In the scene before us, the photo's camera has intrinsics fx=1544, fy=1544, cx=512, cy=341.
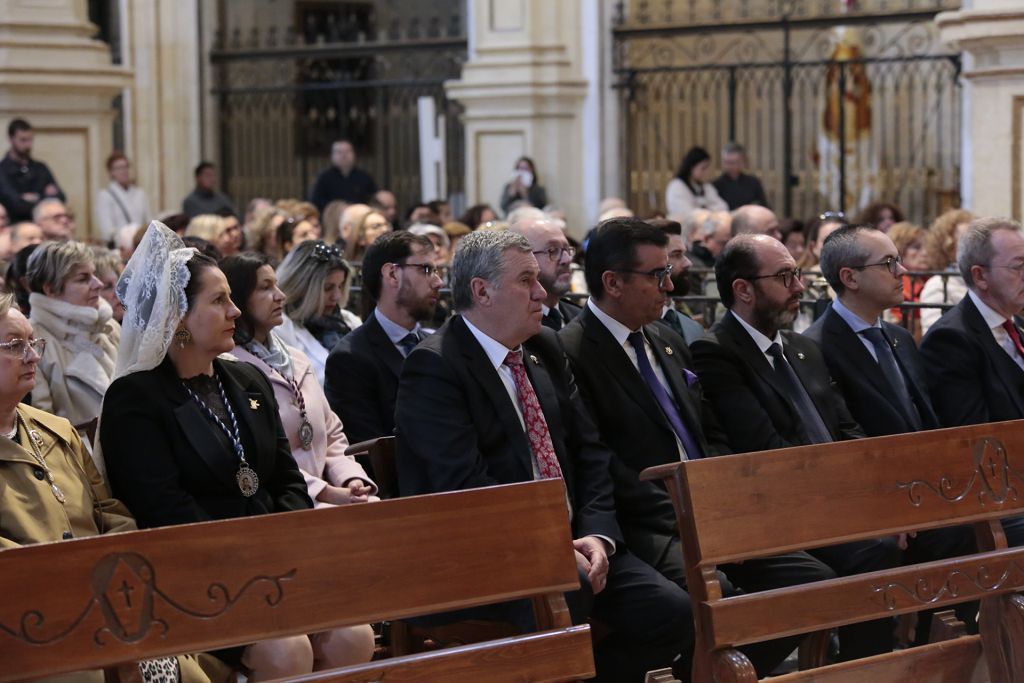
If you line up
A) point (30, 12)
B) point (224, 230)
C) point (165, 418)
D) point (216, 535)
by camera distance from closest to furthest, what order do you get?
point (216, 535) < point (165, 418) < point (224, 230) < point (30, 12)

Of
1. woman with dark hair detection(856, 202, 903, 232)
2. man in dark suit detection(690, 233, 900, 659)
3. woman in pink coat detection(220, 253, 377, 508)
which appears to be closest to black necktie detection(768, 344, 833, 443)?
man in dark suit detection(690, 233, 900, 659)

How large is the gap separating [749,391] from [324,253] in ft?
6.58

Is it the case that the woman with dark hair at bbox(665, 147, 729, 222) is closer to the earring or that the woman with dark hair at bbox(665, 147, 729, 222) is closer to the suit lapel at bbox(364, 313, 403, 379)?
the suit lapel at bbox(364, 313, 403, 379)

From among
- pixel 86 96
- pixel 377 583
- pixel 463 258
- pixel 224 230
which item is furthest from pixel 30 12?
pixel 377 583

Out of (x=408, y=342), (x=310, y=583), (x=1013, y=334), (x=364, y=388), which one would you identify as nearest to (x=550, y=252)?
(x=408, y=342)

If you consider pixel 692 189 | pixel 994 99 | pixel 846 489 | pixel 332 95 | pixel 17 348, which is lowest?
pixel 846 489

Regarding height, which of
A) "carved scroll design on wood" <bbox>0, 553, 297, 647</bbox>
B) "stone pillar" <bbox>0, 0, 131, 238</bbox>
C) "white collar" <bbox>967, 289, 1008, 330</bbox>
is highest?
"stone pillar" <bbox>0, 0, 131, 238</bbox>

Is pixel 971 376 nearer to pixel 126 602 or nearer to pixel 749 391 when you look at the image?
pixel 749 391

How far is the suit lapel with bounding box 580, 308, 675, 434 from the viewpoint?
471 centimetres

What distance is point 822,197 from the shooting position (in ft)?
52.8

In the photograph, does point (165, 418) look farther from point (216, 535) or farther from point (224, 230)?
point (224, 230)

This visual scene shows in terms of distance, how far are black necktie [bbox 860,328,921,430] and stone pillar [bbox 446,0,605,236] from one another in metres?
8.99

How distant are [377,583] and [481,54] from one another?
11729 mm

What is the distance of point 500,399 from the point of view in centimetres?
430
